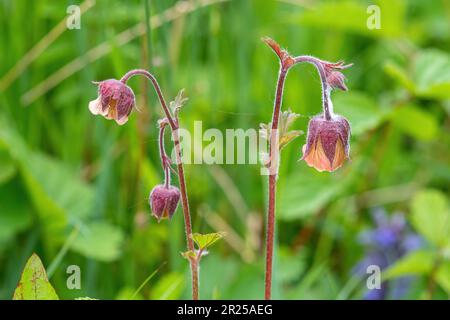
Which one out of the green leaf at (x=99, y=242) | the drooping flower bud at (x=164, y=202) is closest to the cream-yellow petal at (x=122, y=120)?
the drooping flower bud at (x=164, y=202)

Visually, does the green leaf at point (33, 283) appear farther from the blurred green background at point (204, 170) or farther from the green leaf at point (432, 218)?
the green leaf at point (432, 218)

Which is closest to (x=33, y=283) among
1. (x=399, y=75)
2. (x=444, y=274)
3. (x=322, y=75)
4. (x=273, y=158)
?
(x=273, y=158)

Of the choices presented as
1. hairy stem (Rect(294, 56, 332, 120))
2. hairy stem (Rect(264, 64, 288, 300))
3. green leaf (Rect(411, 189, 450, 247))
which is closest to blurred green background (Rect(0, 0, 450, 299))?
green leaf (Rect(411, 189, 450, 247))

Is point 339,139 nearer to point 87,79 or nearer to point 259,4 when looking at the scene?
point 87,79

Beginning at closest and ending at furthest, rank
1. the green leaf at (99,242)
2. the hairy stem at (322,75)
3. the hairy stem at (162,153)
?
the hairy stem at (322,75), the hairy stem at (162,153), the green leaf at (99,242)

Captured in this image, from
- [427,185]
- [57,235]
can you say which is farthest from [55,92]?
[427,185]

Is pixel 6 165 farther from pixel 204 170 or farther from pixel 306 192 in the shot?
pixel 306 192
